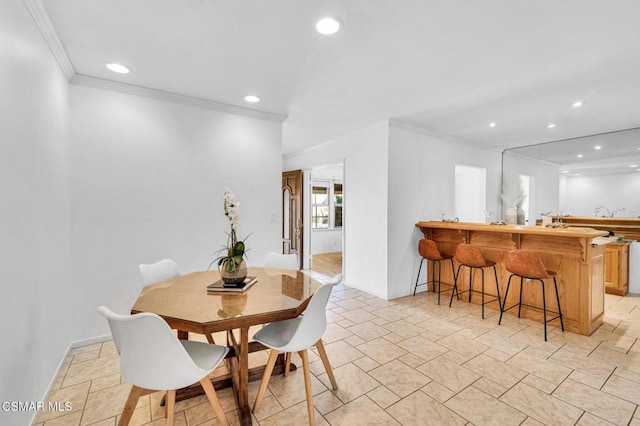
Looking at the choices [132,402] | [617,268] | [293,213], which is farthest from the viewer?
[293,213]

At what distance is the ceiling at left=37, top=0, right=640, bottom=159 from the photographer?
1.78 metres

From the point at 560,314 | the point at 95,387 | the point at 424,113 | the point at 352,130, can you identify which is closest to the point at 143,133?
the point at 95,387

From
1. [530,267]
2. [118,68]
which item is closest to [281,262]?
[118,68]

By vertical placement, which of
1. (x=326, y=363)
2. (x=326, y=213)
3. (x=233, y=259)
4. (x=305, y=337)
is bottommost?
(x=326, y=363)

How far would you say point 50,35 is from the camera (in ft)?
6.58

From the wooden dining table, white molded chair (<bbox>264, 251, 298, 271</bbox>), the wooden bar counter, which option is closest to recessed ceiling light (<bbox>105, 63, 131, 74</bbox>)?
the wooden dining table

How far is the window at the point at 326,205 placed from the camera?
26.1 feet

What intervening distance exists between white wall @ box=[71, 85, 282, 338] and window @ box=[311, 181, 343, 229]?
4.33 metres

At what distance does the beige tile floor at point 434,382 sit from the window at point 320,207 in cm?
492

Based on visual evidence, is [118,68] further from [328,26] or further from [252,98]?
[328,26]

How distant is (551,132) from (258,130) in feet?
15.1

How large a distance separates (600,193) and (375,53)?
602 cm

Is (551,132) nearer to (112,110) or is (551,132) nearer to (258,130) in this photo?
(258,130)

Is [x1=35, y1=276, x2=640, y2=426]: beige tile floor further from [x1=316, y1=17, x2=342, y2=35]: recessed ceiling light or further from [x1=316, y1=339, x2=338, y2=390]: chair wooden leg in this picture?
[x1=316, y1=17, x2=342, y2=35]: recessed ceiling light
